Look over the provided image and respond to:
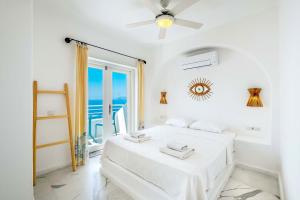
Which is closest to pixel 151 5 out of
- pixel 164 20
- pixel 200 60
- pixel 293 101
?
pixel 164 20

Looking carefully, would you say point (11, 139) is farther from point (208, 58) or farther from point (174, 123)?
point (208, 58)

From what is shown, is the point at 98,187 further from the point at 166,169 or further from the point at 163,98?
the point at 163,98

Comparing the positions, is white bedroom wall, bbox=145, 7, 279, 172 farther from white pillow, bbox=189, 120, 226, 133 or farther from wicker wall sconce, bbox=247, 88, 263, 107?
white pillow, bbox=189, 120, 226, 133

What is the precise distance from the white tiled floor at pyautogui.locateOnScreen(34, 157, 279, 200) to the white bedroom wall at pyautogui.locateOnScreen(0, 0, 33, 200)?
1.61ft

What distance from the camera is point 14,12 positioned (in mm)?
1479

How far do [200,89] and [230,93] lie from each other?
682 mm

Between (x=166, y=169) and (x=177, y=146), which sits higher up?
(x=177, y=146)

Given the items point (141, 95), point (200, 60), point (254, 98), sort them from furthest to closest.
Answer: point (141, 95), point (200, 60), point (254, 98)

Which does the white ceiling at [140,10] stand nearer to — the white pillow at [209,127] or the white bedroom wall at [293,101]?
the white bedroom wall at [293,101]

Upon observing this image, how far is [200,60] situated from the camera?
3359 millimetres

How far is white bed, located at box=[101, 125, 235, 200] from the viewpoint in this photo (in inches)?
56.1

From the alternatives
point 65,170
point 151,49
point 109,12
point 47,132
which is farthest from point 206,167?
point 151,49

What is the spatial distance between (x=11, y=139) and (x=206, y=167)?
208 centimetres

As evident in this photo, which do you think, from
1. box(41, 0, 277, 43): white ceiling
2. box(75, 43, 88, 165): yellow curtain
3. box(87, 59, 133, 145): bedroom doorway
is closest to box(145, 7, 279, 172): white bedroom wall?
box(41, 0, 277, 43): white ceiling
